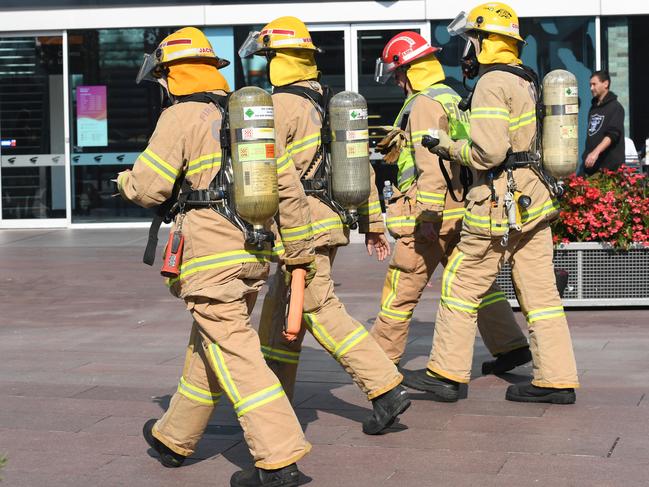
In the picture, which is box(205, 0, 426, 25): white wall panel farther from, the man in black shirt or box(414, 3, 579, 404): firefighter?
box(414, 3, 579, 404): firefighter

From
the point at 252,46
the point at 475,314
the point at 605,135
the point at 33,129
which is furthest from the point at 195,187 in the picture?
the point at 33,129

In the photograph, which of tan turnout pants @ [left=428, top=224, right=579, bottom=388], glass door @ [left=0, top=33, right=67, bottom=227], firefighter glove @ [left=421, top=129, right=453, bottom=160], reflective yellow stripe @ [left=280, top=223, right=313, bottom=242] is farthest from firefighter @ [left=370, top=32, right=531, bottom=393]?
glass door @ [left=0, top=33, right=67, bottom=227]

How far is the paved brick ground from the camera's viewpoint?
17.2 feet

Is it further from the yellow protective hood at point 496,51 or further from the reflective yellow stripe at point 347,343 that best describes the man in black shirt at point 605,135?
the reflective yellow stripe at point 347,343

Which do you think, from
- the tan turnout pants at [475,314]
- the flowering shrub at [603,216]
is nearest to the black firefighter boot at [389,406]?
the tan turnout pants at [475,314]

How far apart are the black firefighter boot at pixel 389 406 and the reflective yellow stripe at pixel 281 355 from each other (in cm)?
49

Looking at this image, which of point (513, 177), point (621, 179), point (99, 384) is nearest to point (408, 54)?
point (513, 177)

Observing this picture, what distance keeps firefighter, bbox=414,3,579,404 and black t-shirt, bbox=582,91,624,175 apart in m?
4.53

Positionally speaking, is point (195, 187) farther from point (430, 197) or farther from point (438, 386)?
point (438, 386)

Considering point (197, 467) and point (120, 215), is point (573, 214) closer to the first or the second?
point (197, 467)

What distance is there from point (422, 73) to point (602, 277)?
3318 millimetres

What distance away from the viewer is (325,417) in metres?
6.29

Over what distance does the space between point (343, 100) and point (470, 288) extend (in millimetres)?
1306

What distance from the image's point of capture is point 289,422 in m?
4.95
